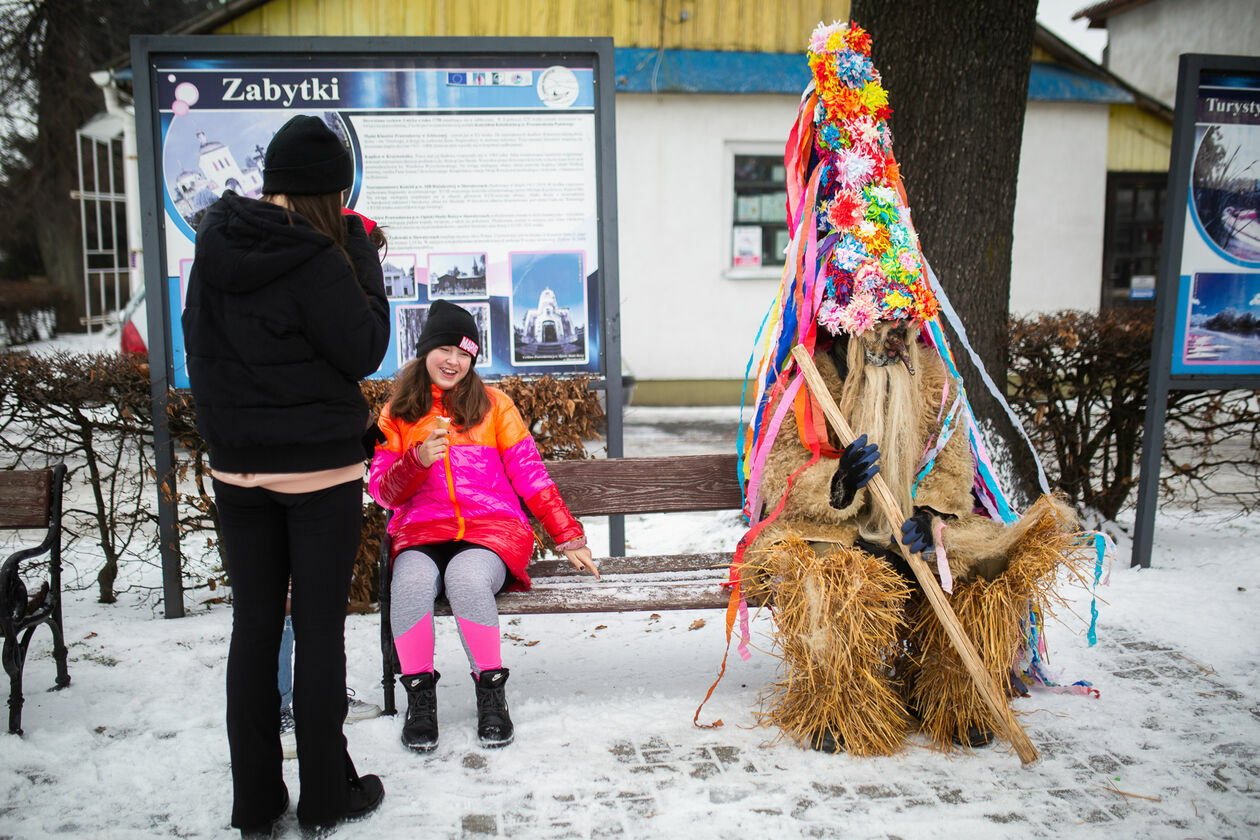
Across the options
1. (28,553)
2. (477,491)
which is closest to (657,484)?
(477,491)

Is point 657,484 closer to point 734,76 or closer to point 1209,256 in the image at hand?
point 1209,256

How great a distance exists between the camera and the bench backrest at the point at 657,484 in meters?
3.78

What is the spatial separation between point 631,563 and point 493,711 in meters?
0.85

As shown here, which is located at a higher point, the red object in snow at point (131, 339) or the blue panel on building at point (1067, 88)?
the blue panel on building at point (1067, 88)

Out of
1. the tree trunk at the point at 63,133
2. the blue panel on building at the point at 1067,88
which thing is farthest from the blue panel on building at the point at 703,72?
the tree trunk at the point at 63,133

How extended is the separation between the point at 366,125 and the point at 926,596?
306cm

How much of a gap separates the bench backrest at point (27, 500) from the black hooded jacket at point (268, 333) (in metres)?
1.45

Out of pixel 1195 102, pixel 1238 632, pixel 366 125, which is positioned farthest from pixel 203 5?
pixel 1238 632

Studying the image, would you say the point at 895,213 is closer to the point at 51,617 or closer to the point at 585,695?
the point at 585,695

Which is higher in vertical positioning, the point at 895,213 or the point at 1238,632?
the point at 895,213

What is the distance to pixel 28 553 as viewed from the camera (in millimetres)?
3186

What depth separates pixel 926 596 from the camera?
2902 mm

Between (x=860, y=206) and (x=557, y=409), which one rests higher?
(x=860, y=206)

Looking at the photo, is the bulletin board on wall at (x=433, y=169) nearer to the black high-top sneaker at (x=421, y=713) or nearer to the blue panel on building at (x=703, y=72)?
the black high-top sneaker at (x=421, y=713)
